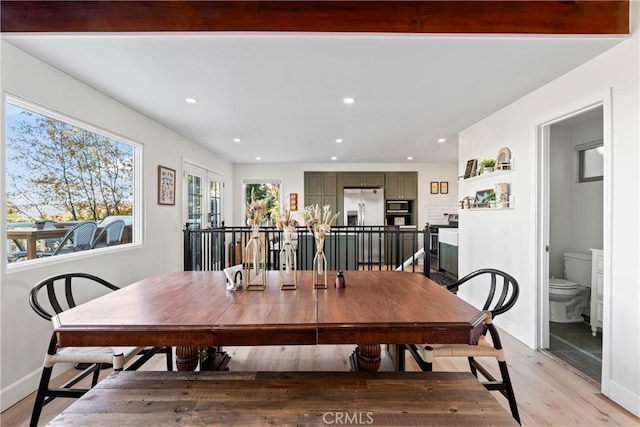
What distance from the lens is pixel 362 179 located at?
6.85m

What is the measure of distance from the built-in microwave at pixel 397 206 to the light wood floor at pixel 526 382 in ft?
13.4

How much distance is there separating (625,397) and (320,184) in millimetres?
5663

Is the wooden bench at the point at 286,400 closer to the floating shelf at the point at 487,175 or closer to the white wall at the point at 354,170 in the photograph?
the floating shelf at the point at 487,175

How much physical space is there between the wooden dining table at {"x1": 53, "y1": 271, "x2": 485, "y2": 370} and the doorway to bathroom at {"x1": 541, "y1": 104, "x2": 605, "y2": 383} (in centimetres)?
201

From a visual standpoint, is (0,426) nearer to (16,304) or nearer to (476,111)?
(16,304)

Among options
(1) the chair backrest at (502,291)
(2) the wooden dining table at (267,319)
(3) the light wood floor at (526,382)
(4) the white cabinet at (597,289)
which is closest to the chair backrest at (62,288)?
(2) the wooden dining table at (267,319)

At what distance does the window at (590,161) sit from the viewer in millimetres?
3289

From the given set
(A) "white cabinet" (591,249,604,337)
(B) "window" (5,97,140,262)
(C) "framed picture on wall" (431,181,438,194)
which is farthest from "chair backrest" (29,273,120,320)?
(C) "framed picture on wall" (431,181,438,194)

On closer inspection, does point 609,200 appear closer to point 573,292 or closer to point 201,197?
point 573,292

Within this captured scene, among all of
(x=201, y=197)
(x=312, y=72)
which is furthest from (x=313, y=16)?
(x=201, y=197)

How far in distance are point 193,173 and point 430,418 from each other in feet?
15.0

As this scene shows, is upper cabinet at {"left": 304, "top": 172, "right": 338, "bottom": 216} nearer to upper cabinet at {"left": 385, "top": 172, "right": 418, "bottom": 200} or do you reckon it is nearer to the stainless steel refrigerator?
the stainless steel refrigerator

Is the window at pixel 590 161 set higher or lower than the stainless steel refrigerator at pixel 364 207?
higher

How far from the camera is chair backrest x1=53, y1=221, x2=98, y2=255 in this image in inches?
95.5
